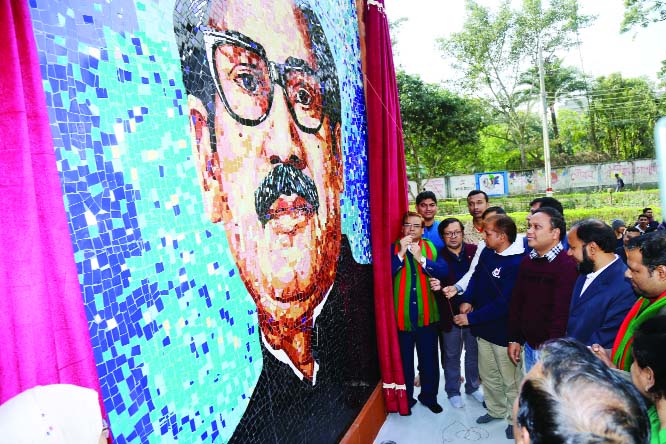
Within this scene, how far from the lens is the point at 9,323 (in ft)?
2.89

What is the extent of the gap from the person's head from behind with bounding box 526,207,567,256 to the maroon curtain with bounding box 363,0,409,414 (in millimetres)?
1087

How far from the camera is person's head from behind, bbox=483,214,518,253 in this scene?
3145mm

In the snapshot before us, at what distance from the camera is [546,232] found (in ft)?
8.95

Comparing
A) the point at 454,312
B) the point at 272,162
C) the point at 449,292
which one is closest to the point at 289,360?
the point at 272,162

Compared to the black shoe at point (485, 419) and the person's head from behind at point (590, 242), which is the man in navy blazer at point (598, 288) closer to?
the person's head from behind at point (590, 242)

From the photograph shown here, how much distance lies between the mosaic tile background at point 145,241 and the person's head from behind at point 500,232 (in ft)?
6.22

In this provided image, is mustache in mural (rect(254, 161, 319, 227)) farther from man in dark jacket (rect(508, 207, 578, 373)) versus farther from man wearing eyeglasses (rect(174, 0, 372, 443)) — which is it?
man in dark jacket (rect(508, 207, 578, 373))

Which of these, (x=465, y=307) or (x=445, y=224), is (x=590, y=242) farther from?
(x=445, y=224)

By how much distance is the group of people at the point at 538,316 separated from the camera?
906 millimetres

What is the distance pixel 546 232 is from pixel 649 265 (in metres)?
0.74

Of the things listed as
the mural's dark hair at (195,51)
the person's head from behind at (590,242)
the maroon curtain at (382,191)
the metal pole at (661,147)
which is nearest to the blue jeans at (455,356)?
the maroon curtain at (382,191)

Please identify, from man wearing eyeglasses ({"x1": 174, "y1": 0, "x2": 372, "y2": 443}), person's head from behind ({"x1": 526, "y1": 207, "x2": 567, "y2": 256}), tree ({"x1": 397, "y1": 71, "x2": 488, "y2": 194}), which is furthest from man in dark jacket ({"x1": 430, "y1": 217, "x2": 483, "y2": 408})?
tree ({"x1": 397, "y1": 71, "x2": 488, "y2": 194})

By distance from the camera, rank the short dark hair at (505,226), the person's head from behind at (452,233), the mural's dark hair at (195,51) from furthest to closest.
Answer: the person's head from behind at (452,233) < the short dark hair at (505,226) < the mural's dark hair at (195,51)

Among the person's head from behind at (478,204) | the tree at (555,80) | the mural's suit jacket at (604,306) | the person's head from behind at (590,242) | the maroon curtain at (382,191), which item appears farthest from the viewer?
the tree at (555,80)
